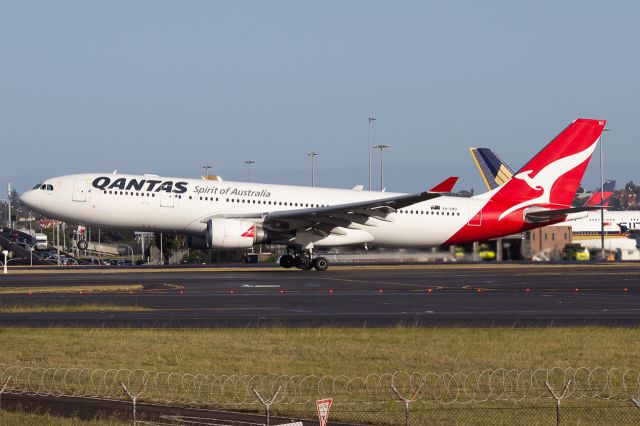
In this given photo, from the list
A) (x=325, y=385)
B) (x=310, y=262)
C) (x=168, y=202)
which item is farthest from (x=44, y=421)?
(x=310, y=262)

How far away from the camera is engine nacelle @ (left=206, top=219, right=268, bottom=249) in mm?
48312

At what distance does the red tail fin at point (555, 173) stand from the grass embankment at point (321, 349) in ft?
99.5

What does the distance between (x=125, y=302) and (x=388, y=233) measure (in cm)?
2309

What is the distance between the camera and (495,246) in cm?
6088

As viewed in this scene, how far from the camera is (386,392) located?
16.7 metres

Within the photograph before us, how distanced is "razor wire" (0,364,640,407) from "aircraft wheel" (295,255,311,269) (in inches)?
1292

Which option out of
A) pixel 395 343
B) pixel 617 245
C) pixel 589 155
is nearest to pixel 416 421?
pixel 395 343

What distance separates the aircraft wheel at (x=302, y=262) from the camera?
51519mm

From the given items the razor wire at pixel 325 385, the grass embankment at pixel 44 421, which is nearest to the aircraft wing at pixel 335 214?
the razor wire at pixel 325 385

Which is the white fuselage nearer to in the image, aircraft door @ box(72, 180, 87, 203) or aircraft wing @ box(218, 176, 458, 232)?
aircraft door @ box(72, 180, 87, 203)

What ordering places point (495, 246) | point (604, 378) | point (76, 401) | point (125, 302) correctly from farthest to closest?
point (495, 246)
point (125, 302)
point (604, 378)
point (76, 401)

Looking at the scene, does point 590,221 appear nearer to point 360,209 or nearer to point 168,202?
point 360,209

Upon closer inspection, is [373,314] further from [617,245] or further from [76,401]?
[617,245]

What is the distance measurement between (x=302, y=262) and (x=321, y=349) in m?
30.3
